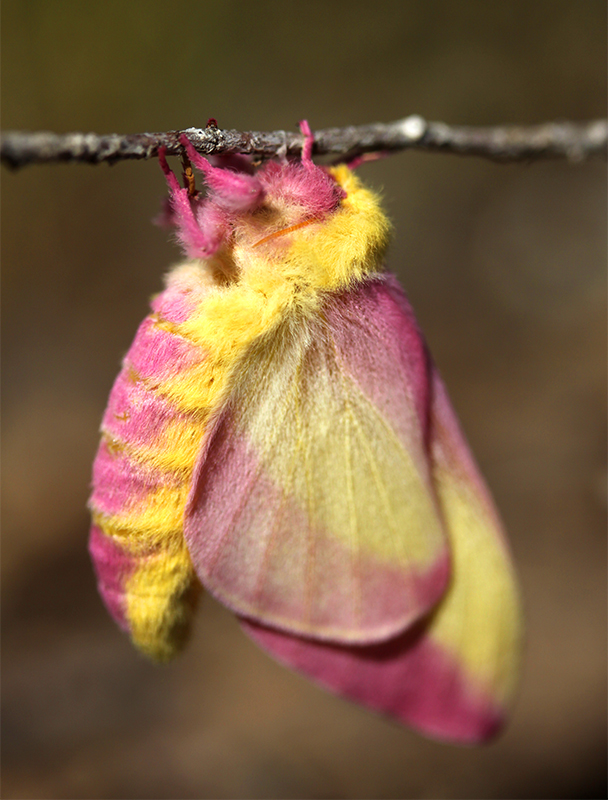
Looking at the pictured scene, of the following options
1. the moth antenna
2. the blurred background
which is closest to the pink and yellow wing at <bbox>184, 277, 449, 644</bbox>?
the moth antenna

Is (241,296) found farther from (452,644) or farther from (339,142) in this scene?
(452,644)

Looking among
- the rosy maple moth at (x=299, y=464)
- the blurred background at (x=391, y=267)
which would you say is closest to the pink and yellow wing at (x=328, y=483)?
the rosy maple moth at (x=299, y=464)

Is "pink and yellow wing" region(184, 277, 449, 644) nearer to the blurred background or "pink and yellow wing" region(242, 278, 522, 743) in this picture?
"pink and yellow wing" region(242, 278, 522, 743)

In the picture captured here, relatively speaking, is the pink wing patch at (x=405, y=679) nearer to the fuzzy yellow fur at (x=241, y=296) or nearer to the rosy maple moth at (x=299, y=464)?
the rosy maple moth at (x=299, y=464)

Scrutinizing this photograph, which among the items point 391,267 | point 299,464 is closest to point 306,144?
point 299,464

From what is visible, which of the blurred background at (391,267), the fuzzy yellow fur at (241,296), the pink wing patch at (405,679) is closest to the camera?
the fuzzy yellow fur at (241,296)
